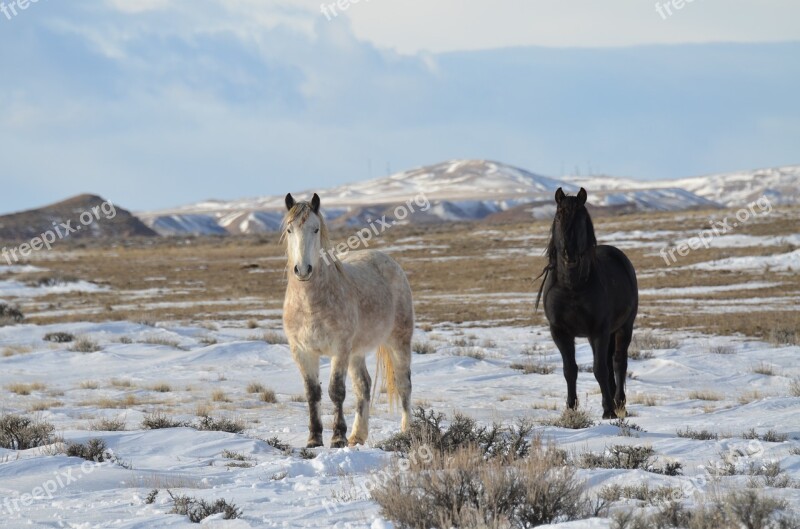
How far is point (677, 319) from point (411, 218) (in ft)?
487

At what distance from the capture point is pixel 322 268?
782cm

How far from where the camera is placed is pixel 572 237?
8.95m

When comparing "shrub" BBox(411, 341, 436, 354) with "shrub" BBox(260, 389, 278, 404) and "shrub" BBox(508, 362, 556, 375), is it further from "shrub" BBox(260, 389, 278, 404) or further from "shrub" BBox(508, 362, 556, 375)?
"shrub" BBox(260, 389, 278, 404)

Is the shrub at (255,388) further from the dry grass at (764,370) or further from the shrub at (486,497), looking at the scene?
the shrub at (486,497)

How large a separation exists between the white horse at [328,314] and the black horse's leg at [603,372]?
2090 mm

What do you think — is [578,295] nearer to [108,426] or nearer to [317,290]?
[317,290]

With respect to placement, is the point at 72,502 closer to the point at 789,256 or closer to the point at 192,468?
the point at 192,468

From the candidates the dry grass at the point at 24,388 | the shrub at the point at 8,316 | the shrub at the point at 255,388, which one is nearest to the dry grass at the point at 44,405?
the dry grass at the point at 24,388

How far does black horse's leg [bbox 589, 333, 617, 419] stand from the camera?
8977 mm

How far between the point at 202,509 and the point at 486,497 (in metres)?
1.65

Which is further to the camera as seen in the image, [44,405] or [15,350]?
[15,350]

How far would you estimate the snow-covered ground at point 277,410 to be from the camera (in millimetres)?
5199

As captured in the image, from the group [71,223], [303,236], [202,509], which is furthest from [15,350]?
[71,223]

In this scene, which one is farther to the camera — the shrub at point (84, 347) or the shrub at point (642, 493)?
the shrub at point (84, 347)
